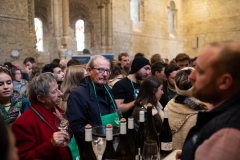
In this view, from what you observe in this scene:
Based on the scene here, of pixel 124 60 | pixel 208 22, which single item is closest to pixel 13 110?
pixel 124 60

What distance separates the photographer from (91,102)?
94.3 inches

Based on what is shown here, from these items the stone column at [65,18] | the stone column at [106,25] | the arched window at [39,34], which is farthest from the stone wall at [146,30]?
the arched window at [39,34]

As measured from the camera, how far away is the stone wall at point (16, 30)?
28.8 feet

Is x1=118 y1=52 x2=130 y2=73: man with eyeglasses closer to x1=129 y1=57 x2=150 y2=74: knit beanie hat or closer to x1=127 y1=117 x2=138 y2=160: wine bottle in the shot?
x1=129 y1=57 x2=150 y2=74: knit beanie hat

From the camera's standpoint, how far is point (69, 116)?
228 cm

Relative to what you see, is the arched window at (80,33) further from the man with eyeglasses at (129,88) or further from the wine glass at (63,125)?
the wine glass at (63,125)

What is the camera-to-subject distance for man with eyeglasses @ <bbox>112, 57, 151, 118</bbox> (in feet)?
10.4

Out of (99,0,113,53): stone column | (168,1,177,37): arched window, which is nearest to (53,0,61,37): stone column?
(99,0,113,53): stone column

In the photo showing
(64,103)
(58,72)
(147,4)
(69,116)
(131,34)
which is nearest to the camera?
(69,116)

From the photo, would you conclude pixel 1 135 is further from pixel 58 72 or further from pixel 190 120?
pixel 58 72

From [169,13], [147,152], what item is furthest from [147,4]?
[147,152]

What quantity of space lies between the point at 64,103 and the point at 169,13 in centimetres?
1797

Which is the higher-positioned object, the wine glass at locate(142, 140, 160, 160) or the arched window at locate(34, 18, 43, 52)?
the arched window at locate(34, 18, 43, 52)

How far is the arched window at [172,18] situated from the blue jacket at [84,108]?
1774cm
